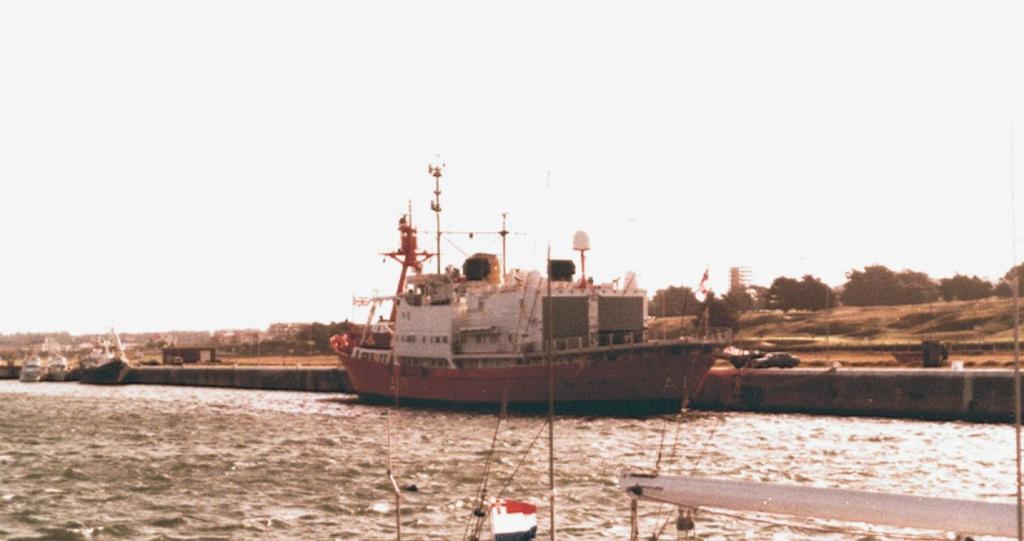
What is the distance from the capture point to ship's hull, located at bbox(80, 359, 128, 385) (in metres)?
111

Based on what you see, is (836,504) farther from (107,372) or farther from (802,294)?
(802,294)

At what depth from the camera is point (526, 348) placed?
53094 millimetres

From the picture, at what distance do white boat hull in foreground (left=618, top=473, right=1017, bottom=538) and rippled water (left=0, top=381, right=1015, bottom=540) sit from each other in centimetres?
85

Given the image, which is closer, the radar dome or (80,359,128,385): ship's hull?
the radar dome

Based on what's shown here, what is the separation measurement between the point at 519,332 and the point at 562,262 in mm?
5512

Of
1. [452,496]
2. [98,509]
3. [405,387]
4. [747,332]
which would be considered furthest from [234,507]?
[747,332]

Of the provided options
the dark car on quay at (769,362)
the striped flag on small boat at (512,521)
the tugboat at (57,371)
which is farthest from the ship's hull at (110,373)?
the striped flag on small boat at (512,521)

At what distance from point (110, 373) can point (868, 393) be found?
85.3m

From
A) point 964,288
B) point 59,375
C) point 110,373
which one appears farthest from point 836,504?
point 964,288

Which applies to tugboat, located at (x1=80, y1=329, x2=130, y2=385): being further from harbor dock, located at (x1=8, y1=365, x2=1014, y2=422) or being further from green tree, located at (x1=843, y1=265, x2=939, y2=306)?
green tree, located at (x1=843, y1=265, x2=939, y2=306)

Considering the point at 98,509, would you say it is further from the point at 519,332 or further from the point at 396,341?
the point at 396,341

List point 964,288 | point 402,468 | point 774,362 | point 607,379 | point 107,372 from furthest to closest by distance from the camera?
point 964,288 → point 107,372 → point 774,362 → point 607,379 → point 402,468

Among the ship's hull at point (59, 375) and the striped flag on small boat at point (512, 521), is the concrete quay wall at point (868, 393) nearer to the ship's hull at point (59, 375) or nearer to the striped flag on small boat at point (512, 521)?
the striped flag on small boat at point (512, 521)

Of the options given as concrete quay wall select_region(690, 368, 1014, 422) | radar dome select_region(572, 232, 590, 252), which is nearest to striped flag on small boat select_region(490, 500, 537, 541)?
concrete quay wall select_region(690, 368, 1014, 422)
